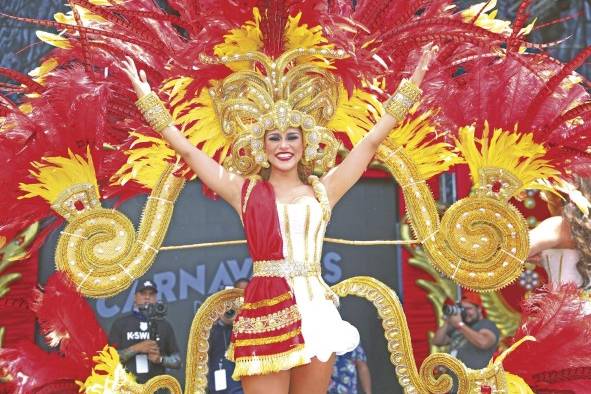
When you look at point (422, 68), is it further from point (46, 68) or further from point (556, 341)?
point (46, 68)

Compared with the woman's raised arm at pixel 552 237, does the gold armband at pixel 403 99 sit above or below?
above

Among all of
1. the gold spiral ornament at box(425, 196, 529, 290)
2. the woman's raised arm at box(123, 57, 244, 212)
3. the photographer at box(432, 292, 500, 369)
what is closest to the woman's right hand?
the woman's raised arm at box(123, 57, 244, 212)

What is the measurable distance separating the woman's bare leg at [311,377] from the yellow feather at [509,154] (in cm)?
117

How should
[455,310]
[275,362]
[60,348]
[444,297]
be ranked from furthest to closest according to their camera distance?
1. [444,297]
2. [455,310]
3. [60,348]
4. [275,362]

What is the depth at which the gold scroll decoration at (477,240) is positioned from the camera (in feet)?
→ 12.6

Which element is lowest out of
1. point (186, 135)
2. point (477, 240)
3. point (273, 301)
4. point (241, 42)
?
point (273, 301)

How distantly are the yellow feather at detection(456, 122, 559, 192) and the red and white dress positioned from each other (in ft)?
2.45

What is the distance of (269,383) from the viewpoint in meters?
3.37

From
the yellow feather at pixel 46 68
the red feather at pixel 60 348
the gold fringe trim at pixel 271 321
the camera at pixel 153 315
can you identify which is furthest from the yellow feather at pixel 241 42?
the camera at pixel 153 315

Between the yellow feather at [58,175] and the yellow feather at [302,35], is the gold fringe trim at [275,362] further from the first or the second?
the yellow feather at [302,35]

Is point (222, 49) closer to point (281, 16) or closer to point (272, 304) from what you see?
point (281, 16)

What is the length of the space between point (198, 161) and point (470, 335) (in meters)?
3.49

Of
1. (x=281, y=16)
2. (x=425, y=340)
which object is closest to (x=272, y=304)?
(x=281, y=16)

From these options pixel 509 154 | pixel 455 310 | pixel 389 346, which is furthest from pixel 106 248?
pixel 455 310
